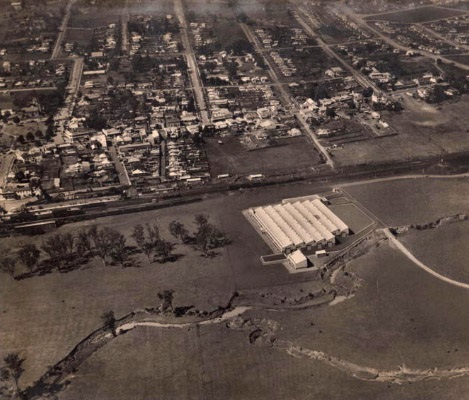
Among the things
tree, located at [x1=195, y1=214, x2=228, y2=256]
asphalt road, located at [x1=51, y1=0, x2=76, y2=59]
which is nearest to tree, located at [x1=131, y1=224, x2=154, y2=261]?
tree, located at [x1=195, y1=214, x2=228, y2=256]

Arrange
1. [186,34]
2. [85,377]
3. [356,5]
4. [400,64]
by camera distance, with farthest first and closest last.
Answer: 1. [356,5]
2. [186,34]
3. [400,64]
4. [85,377]

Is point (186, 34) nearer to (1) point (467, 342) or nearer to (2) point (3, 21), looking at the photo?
(2) point (3, 21)

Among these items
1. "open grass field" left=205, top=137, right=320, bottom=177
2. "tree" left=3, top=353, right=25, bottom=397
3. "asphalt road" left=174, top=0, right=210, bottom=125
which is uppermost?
"tree" left=3, top=353, right=25, bottom=397

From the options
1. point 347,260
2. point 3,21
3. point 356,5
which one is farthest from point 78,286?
point 356,5

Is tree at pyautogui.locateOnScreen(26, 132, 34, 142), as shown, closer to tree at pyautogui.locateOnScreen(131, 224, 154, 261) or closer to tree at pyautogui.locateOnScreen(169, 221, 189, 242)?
tree at pyautogui.locateOnScreen(131, 224, 154, 261)

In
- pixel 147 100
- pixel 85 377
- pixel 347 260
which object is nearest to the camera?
pixel 85 377

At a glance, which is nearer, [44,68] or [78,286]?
[78,286]

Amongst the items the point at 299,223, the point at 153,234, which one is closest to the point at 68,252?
the point at 153,234

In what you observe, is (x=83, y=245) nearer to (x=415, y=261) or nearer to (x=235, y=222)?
(x=235, y=222)
